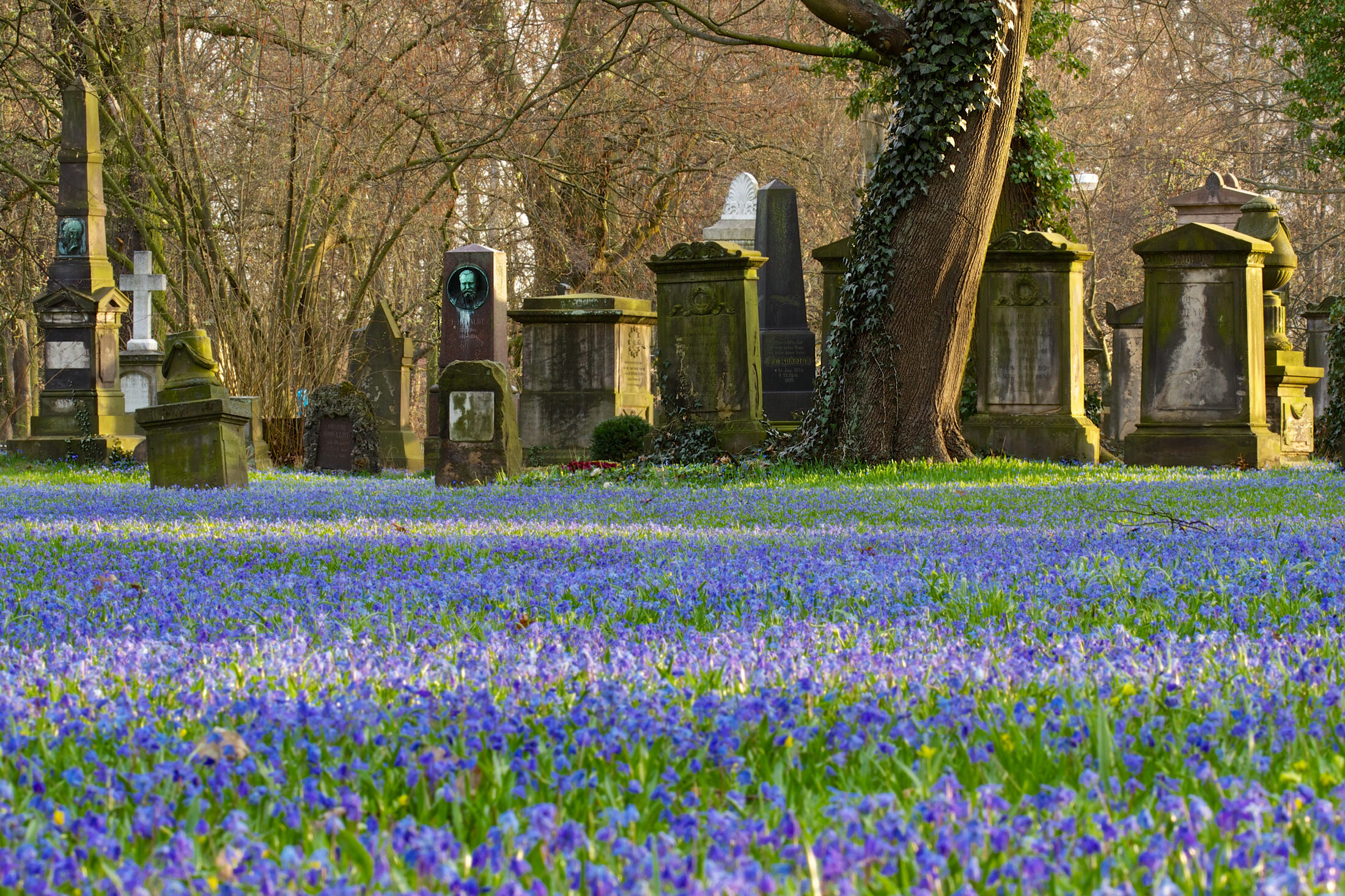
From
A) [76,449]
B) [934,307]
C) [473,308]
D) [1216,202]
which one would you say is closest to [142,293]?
[76,449]

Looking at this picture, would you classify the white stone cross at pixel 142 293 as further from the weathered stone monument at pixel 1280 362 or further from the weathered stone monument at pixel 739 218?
the weathered stone monument at pixel 1280 362

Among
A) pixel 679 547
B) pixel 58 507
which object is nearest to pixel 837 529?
pixel 679 547

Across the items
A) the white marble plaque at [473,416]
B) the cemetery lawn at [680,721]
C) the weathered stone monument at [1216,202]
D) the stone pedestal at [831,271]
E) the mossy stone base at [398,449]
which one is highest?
the weathered stone monument at [1216,202]

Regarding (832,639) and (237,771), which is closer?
(237,771)

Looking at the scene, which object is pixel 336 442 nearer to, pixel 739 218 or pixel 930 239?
pixel 930 239

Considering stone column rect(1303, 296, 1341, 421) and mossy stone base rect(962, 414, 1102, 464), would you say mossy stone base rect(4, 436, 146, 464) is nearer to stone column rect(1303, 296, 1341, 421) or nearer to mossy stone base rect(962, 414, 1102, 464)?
→ mossy stone base rect(962, 414, 1102, 464)

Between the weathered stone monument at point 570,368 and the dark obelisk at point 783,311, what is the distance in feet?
7.15

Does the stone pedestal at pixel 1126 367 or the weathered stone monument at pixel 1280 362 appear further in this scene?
the stone pedestal at pixel 1126 367

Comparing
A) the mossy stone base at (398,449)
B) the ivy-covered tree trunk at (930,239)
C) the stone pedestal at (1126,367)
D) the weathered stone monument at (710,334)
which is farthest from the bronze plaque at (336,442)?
the stone pedestal at (1126,367)

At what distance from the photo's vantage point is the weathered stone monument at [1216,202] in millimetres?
21172

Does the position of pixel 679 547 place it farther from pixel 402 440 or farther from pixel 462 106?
pixel 462 106

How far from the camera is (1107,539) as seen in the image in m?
Result: 6.94

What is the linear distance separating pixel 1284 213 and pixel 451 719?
153ft

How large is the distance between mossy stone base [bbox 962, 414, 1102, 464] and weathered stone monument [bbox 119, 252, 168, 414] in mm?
14439
